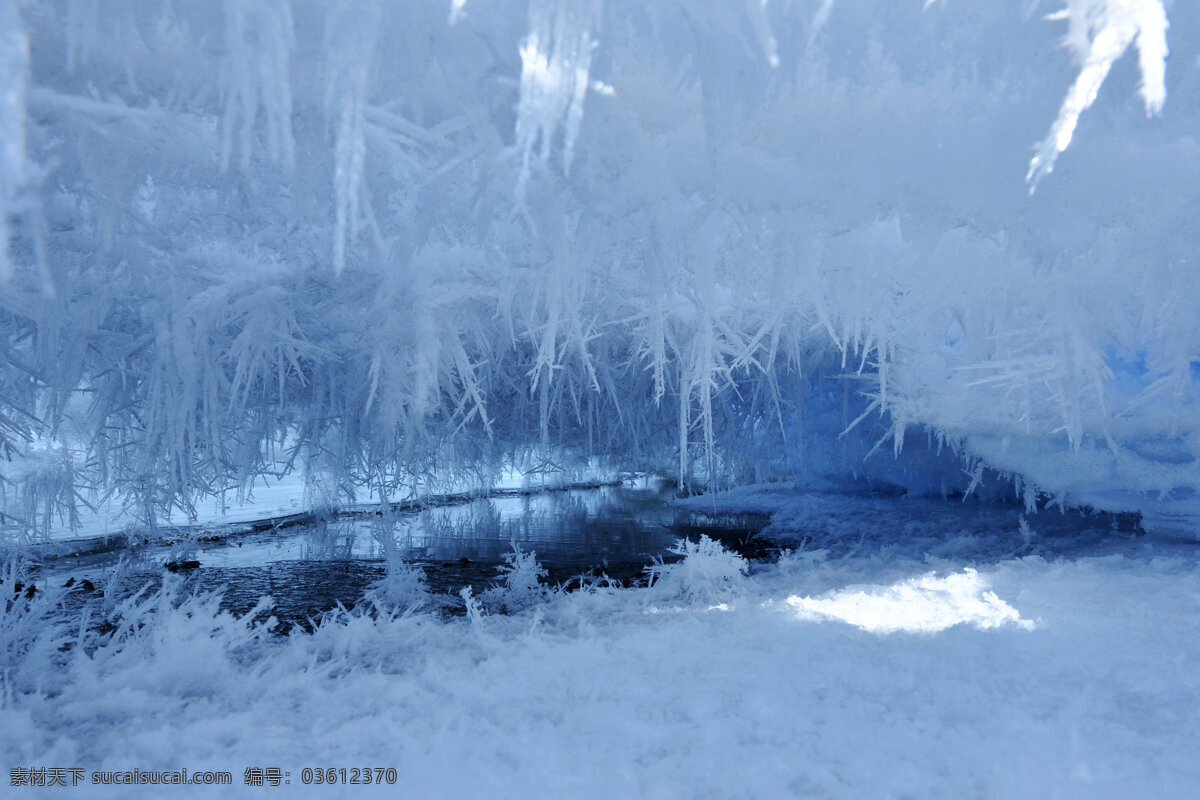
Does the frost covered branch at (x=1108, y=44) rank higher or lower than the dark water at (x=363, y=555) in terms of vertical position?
higher

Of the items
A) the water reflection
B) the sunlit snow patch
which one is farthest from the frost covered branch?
the water reflection

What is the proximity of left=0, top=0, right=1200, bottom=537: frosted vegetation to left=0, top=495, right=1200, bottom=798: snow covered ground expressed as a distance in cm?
130

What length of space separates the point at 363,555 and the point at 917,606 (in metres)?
5.04

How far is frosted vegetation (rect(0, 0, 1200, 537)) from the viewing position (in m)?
1.74

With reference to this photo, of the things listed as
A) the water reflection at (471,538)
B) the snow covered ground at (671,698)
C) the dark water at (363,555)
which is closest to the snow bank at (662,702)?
the snow covered ground at (671,698)

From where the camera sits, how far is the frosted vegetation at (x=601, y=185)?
174 cm

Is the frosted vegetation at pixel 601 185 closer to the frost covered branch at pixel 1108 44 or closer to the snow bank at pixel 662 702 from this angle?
the frost covered branch at pixel 1108 44

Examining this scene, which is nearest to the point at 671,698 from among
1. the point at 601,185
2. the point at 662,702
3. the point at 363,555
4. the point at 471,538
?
the point at 662,702

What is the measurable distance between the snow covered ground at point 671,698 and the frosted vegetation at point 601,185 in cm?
130

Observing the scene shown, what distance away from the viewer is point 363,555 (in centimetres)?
636

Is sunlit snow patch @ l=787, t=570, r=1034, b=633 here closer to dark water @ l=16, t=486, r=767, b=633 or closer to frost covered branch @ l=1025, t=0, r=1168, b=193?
dark water @ l=16, t=486, r=767, b=633

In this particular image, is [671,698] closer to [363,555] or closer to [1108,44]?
[1108,44]

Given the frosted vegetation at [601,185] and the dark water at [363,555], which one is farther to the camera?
the dark water at [363,555]

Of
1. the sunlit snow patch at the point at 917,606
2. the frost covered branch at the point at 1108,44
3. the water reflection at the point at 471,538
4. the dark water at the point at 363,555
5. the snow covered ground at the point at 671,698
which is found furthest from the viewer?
the water reflection at the point at 471,538
